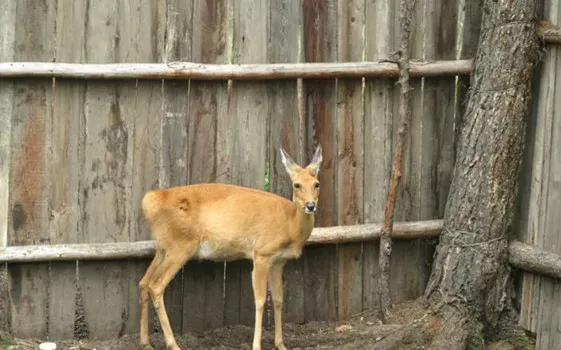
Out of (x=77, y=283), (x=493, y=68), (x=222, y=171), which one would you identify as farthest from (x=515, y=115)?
(x=77, y=283)

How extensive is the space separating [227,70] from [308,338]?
2131 mm

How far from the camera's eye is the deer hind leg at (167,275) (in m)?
7.67

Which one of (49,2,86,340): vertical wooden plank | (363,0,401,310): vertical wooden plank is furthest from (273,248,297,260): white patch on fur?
(49,2,86,340): vertical wooden plank

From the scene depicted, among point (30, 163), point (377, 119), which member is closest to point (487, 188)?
point (377, 119)

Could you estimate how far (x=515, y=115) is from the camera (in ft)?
25.6

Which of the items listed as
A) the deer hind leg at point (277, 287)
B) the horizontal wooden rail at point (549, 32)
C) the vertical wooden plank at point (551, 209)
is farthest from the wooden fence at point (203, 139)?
the vertical wooden plank at point (551, 209)

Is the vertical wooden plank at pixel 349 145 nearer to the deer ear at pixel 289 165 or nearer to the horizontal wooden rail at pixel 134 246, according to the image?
the horizontal wooden rail at pixel 134 246

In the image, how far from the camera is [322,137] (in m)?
8.25

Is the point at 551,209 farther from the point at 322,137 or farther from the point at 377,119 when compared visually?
the point at 322,137

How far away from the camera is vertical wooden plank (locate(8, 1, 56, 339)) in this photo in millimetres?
7520

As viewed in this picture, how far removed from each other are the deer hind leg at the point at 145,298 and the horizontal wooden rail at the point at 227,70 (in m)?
1.31

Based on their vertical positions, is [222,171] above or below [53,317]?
above

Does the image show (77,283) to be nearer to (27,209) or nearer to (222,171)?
(27,209)

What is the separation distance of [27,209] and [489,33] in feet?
11.8
